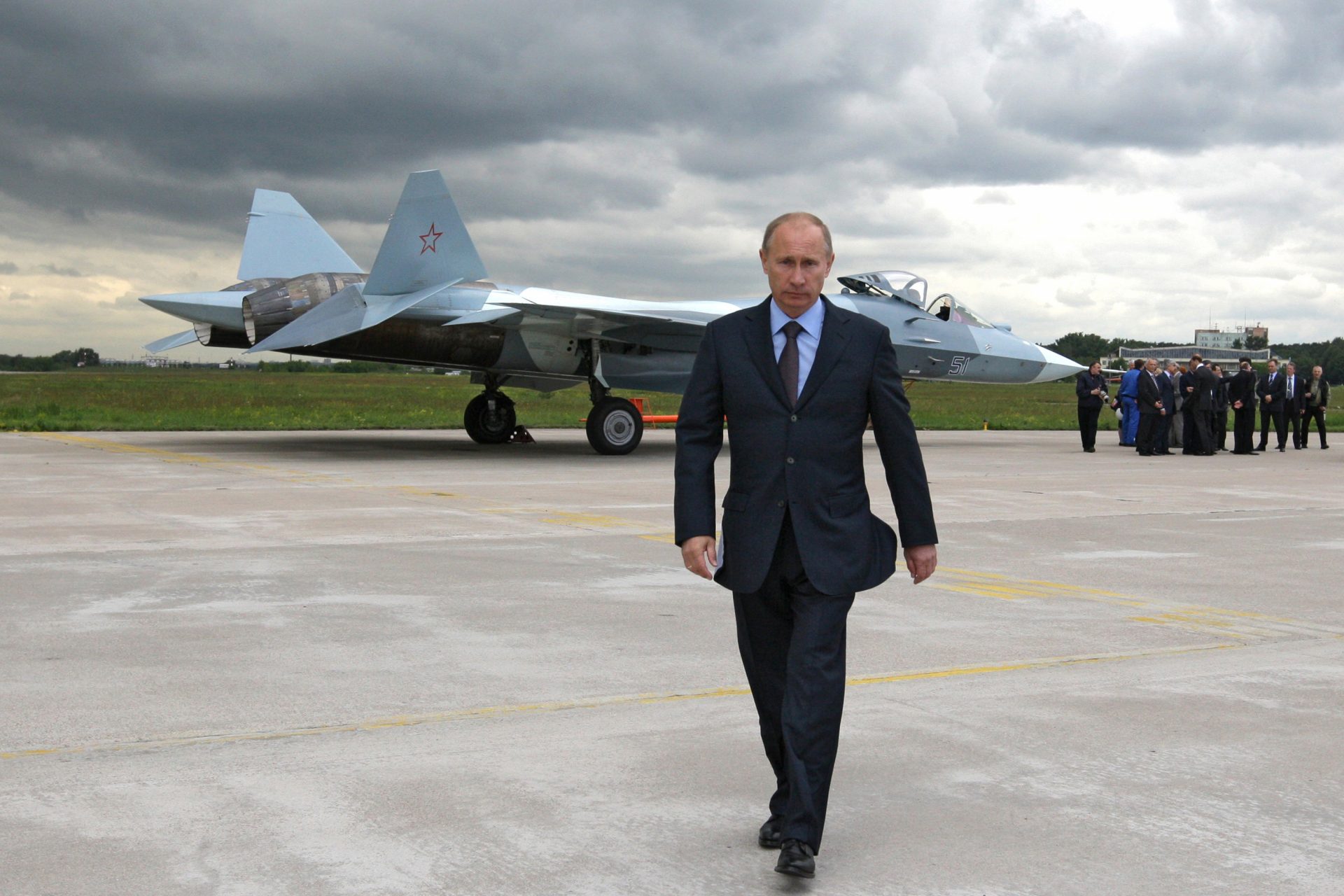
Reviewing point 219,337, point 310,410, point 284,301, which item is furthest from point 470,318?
point 310,410

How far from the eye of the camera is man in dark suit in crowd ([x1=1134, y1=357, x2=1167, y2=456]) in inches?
936

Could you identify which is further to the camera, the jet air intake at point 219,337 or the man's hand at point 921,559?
the jet air intake at point 219,337

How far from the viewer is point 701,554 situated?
3.93m

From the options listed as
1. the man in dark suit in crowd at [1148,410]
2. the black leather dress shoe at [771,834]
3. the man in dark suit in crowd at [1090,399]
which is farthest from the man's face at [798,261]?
the man in dark suit in crowd at [1148,410]

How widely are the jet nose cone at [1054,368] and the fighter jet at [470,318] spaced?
1315 mm

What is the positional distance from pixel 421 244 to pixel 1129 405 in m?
15.1

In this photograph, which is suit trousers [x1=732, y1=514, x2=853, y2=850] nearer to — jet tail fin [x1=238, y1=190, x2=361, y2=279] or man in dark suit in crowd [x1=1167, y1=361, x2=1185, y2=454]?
jet tail fin [x1=238, y1=190, x2=361, y2=279]

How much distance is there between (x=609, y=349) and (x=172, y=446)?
743 cm

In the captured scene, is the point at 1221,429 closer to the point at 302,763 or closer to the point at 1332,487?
the point at 1332,487

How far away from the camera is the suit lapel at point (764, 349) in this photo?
3.96m

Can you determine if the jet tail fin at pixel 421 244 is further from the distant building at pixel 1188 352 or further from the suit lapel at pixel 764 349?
the distant building at pixel 1188 352

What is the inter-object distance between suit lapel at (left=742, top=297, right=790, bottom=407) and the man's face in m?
0.08

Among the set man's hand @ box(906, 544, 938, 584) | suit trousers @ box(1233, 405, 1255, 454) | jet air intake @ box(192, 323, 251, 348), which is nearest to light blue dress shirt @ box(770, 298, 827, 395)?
man's hand @ box(906, 544, 938, 584)

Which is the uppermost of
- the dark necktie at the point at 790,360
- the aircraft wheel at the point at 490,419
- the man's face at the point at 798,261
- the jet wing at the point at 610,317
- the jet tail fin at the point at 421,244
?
the jet tail fin at the point at 421,244
